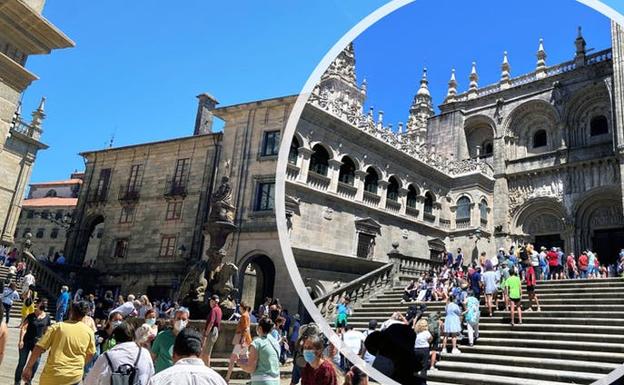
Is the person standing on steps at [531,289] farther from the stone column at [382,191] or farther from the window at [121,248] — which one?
the window at [121,248]

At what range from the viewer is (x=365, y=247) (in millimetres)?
2707

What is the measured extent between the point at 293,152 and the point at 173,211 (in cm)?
1932

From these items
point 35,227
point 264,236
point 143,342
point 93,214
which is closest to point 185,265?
point 93,214

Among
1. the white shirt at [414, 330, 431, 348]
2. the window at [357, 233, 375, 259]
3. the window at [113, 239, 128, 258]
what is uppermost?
the window at [113, 239, 128, 258]

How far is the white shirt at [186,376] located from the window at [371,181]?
4.37 ft

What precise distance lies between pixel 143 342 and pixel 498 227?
14.8ft

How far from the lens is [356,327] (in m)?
1.81

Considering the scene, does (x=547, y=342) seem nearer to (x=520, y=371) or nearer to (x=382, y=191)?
(x=520, y=371)

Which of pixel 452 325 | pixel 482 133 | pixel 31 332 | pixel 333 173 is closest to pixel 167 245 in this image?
pixel 31 332

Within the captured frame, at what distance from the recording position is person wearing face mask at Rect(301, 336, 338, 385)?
8.22 feet

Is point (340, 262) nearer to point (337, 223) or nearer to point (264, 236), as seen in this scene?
point (337, 223)

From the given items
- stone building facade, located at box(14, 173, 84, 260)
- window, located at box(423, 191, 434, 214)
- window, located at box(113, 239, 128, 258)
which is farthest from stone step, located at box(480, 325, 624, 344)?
stone building facade, located at box(14, 173, 84, 260)

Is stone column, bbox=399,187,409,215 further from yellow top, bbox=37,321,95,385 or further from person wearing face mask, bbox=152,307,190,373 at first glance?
yellow top, bbox=37,321,95,385

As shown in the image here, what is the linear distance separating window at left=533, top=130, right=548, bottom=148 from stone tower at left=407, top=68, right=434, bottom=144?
7.08m
